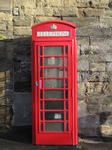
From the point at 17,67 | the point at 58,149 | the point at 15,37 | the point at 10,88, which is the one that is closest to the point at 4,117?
the point at 10,88

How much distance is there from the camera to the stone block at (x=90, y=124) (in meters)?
4.88

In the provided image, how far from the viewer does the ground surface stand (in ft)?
14.1

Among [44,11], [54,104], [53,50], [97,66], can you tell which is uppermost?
[44,11]

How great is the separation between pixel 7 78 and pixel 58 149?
1895 mm

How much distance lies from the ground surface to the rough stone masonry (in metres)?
0.29

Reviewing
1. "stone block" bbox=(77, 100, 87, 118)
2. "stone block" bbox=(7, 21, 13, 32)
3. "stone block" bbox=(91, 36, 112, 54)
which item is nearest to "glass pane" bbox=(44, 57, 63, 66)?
"stone block" bbox=(91, 36, 112, 54)

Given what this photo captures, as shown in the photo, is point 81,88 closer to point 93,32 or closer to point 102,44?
point 102,44

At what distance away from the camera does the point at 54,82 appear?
421 centimetres

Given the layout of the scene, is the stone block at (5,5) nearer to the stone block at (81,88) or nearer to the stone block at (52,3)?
the stone block at (52,3)

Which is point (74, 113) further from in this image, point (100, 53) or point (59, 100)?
point (100, 53)

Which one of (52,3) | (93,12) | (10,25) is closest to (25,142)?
(10,25)

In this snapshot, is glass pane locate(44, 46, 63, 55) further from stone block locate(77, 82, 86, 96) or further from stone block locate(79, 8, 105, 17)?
stone block locate(79, 8, 105, 17)

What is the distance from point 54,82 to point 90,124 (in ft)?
4.60

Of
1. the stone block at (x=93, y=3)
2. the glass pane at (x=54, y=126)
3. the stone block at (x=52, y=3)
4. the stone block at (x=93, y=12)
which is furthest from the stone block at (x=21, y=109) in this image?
the stone block at (x=93, y=3)
